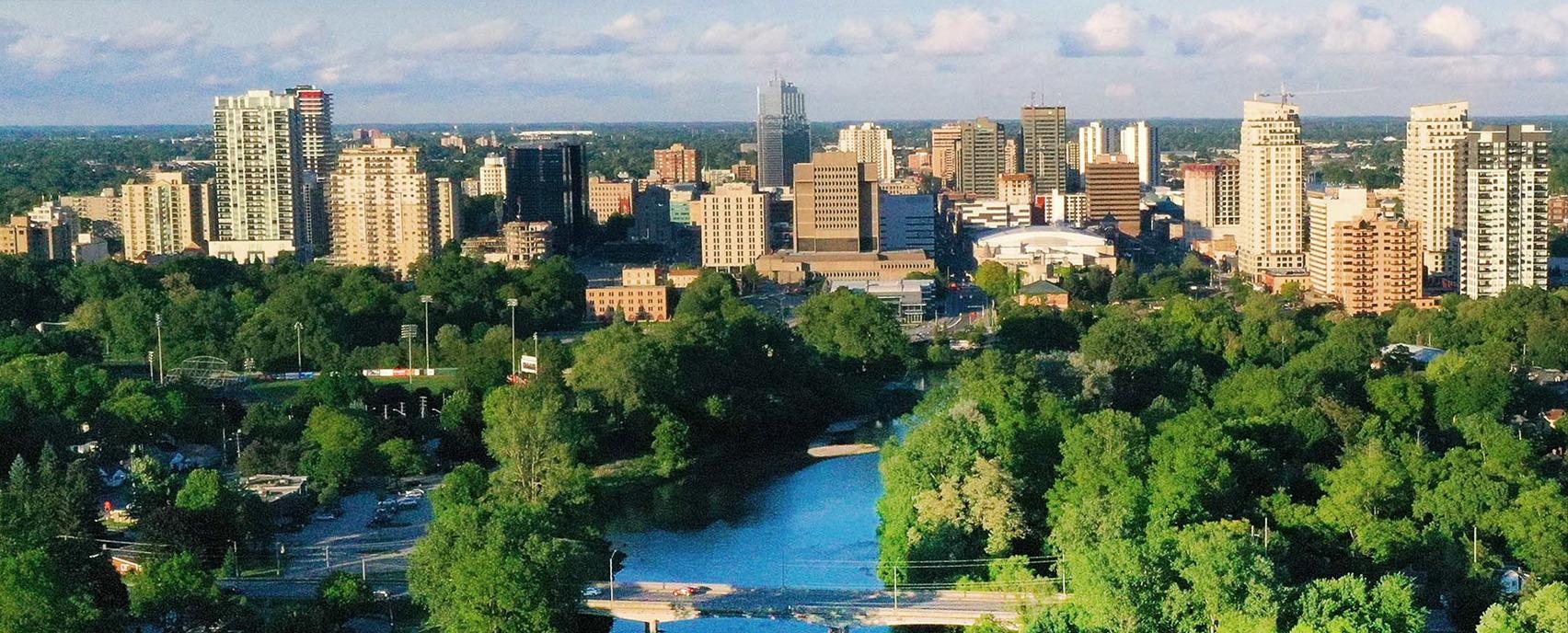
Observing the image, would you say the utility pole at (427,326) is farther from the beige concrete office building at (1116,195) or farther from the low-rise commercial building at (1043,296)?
the beige concrete office building at (1116,195)

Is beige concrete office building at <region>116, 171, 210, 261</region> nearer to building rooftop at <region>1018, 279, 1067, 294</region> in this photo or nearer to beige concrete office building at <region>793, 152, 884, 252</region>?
beige concrete office building at <region>793, 152, 884, 252</region>

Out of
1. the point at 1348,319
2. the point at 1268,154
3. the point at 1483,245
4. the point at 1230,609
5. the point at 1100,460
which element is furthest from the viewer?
the point at 1268,154

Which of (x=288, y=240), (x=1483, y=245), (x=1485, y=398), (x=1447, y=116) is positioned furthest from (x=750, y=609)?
(x=288, y=240)

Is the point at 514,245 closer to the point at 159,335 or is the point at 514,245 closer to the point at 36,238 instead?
the point at 36,238

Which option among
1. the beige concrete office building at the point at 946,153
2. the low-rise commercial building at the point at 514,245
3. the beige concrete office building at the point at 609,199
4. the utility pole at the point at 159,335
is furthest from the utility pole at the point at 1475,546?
the beige concrete office building at the point at 946,153

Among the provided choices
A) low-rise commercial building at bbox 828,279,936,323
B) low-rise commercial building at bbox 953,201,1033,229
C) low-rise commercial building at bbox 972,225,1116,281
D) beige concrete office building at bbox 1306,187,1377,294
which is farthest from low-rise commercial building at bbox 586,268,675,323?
low-rise commercial building at bbox 953,201,1033,229

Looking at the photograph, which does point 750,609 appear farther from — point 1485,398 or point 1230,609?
point 1485,398
